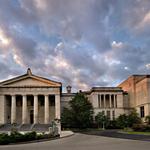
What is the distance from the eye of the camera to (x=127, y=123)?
232 feet

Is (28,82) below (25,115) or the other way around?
the other way around

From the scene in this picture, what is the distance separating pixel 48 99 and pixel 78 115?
30.6 ft

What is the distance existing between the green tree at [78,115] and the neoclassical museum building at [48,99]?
8.57ft

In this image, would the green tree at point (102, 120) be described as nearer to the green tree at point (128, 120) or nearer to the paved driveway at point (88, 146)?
the green tree at point (128, 120)

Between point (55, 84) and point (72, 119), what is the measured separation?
1014 centimetres

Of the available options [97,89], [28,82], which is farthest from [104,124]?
[28,82]

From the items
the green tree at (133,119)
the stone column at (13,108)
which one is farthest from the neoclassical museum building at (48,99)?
the green tree at (133,119)

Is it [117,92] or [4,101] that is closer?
[4,101]

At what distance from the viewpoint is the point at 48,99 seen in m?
76.2

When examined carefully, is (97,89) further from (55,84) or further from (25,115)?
(25,115)

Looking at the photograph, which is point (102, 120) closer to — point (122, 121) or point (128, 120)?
point (122, 121)

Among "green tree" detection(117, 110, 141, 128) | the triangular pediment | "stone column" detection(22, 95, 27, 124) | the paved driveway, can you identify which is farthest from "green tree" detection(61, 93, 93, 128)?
the paved driveway

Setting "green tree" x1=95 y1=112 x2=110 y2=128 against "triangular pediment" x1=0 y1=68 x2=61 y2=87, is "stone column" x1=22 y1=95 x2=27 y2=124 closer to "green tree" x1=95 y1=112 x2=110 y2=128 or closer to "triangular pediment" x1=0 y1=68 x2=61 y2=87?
"triangular pediment" x1=0 y1=68 x2=61 y2=87

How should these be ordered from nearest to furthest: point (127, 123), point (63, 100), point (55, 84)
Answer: point (127, 123)
point (55, 84)
point (63, 100)
